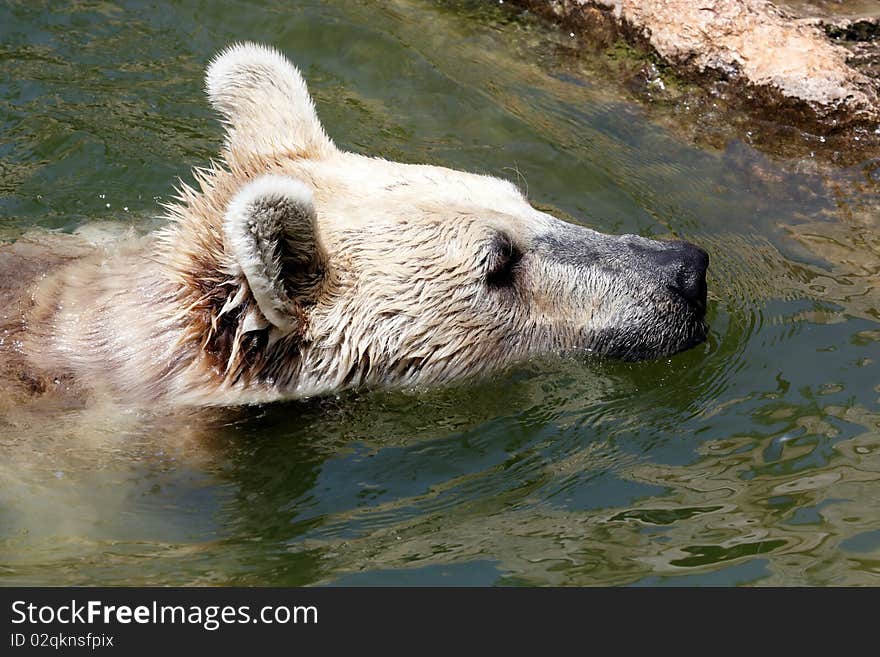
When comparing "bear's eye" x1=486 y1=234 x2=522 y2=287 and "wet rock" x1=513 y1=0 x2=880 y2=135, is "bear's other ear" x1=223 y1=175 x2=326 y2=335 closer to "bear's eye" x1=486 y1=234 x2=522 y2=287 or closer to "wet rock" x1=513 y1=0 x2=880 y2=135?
"bear's eye" x1=486 y1=234 x2=522 y2=287

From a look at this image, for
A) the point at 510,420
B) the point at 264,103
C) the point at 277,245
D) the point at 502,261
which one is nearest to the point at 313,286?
the point at 277,245

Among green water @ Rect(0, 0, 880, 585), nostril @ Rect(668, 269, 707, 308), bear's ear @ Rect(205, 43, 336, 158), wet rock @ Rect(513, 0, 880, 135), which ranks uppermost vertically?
wet rock @ Rect(513, 0, 880, 135)

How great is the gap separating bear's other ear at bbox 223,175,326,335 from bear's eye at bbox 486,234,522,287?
83 centimetres

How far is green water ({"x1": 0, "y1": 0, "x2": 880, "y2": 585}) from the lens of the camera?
4.44m

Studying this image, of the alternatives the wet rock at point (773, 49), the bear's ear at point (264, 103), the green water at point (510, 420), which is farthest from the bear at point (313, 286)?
the wet rock at point (773, 49)

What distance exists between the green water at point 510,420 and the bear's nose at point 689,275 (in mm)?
447

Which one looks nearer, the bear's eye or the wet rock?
the bear's eye

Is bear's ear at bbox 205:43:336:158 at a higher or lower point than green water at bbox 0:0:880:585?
higher

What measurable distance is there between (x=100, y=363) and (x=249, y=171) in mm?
1116

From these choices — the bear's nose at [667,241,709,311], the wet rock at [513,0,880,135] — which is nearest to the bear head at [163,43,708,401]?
the bear's nose at [667,241,709,311]

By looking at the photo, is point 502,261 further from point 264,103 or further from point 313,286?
point 264,103

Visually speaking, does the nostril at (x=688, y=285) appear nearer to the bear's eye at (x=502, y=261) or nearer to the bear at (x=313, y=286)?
the bear at (x=313, y=286)

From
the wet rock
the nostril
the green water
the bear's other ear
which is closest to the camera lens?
the bear's other ear

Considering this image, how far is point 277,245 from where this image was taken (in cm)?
441
